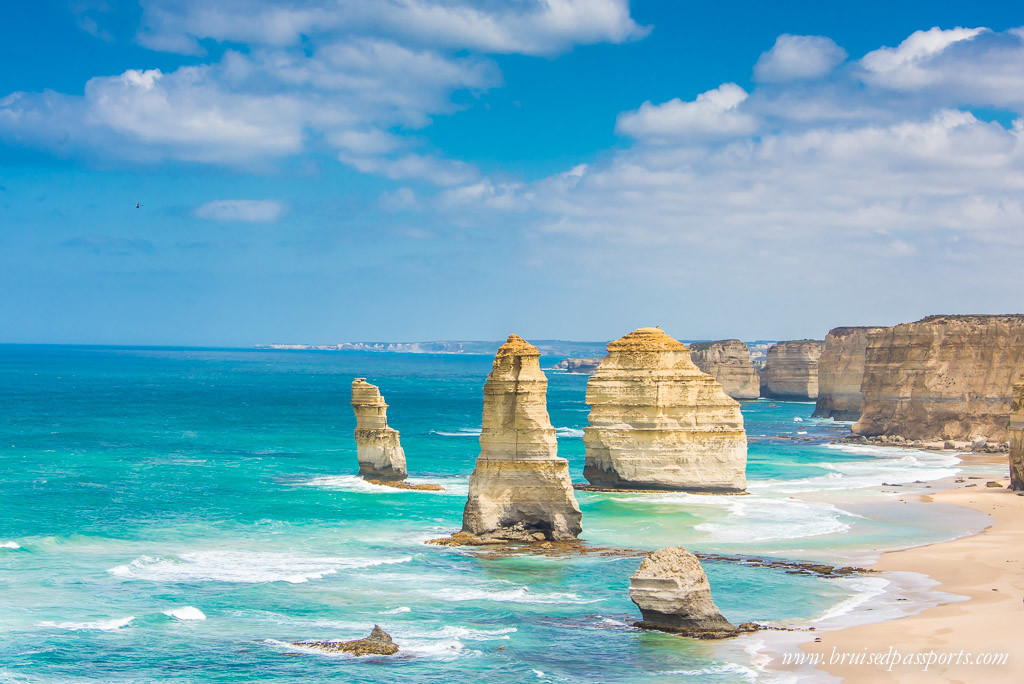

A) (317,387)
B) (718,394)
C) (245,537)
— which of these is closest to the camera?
(245,537)

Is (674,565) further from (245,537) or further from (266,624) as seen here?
(245,537)

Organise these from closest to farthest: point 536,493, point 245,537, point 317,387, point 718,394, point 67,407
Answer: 1. point 536,493
2. point 245,537
3. point 718,394
4. point 67,407
5. point 317,387

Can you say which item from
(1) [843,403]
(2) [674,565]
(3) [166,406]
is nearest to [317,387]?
(3) [166,406]

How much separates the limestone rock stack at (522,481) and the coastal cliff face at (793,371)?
103 metres

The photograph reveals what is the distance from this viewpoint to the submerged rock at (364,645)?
74.5ft

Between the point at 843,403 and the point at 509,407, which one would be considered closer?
the point at 509,407

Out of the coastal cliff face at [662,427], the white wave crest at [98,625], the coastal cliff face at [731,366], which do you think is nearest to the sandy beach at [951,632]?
the coastal cliff face at [662,427]

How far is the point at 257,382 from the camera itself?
16762 cm

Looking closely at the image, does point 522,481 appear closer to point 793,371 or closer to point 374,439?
point 374,439

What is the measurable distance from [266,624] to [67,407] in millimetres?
82930

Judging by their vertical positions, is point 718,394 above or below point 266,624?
above

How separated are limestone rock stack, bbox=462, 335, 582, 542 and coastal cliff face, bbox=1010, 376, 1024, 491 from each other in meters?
24.2

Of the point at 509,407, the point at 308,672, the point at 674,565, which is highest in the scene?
the point at 509,407

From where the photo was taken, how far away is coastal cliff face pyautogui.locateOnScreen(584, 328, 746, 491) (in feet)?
153
